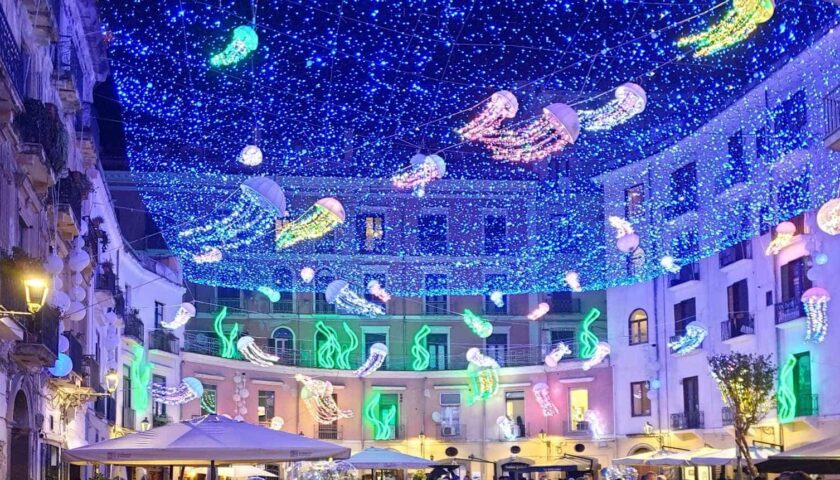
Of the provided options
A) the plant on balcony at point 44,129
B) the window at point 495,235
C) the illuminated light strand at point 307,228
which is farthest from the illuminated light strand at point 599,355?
the plant on balcony at point 44,129

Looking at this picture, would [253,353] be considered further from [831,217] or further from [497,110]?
[831,217]

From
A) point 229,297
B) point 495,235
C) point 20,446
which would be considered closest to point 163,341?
point 229,297

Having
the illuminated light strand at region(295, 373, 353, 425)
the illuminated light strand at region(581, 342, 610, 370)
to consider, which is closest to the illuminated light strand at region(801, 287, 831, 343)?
the illuminated light strand at region(581, 342, 610, 370)

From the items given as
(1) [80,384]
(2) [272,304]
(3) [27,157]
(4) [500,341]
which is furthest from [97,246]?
(4) [500,341]

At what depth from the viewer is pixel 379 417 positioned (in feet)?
147

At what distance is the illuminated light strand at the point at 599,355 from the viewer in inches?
1516

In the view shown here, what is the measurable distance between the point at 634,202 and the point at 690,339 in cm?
555

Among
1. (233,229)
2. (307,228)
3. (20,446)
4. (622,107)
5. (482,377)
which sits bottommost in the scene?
(20,446)

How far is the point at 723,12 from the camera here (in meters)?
17.2

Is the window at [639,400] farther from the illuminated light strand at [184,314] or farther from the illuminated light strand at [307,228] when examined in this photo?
the illuminated light strand at [184,314]

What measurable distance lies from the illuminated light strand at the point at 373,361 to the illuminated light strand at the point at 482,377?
299cm

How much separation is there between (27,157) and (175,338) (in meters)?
22.1

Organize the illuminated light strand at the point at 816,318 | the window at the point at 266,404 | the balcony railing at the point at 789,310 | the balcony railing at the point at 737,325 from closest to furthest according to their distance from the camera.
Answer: the illuminated light strand at the point at 816,318, the balcony railing at the point at 789,310, the balcony railing at the point at 737,325, the window at the point at 266,404

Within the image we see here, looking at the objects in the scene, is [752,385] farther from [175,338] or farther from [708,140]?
[175,338]
